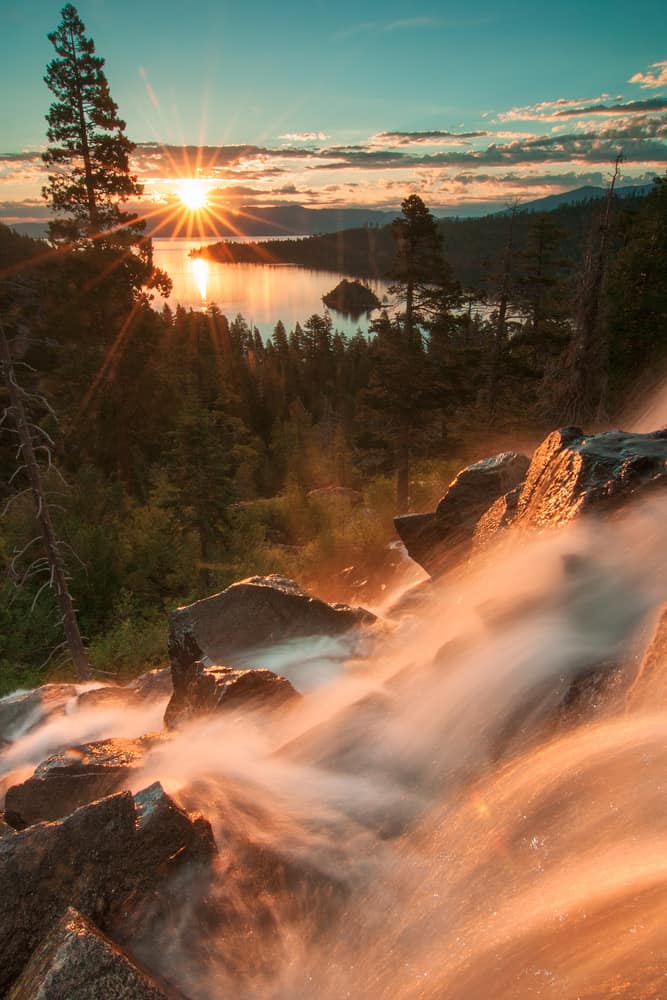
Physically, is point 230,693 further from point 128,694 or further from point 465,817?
point 128,694

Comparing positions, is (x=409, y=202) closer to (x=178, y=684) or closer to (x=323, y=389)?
(x=178, y=684)

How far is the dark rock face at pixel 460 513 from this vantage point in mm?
11773

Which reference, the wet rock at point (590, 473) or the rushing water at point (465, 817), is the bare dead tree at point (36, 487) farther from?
the wet rock at point (590, 473)

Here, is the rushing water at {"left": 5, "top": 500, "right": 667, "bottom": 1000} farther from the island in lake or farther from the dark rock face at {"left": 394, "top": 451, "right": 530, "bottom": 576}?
the island in lake

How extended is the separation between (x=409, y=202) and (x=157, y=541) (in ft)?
55.0

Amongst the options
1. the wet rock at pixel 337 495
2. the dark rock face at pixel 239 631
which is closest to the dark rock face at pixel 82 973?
the dark rock face at pixel 239 631

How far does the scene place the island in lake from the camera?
17475cm

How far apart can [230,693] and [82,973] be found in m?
4.61

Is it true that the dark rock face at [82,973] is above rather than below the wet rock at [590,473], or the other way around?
below

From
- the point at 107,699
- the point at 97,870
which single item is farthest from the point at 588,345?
the point at 97,870

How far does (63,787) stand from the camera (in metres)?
6.78

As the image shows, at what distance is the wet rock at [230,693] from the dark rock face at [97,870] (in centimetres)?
304

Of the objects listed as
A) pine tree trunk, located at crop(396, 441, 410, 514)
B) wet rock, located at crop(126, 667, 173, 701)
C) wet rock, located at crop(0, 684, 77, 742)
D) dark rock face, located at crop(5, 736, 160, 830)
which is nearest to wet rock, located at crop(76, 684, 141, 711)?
wet rock, located at crop(126, 667, 173, 701)

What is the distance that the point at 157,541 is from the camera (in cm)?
2419
